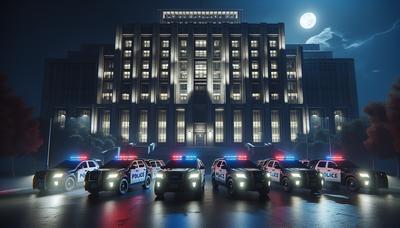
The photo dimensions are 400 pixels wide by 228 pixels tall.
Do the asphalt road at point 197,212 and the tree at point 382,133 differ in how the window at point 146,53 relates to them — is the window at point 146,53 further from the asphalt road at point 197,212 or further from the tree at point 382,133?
the asphalt road at point 197,212

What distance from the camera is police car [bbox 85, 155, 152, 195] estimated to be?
13711mm

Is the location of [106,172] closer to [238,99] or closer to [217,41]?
A: [238,99]

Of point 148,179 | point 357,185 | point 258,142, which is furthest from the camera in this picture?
point 258,142

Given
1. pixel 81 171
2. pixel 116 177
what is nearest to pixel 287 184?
pixel 116 177

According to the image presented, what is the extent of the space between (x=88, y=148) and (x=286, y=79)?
196 feet

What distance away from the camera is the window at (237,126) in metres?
71.3

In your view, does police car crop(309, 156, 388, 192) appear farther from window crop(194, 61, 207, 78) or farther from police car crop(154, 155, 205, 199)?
window crop(194, 61, 207, 78)

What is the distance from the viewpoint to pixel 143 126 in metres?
71.8

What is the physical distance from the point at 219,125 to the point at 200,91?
1215 cm

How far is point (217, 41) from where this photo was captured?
79750 mm

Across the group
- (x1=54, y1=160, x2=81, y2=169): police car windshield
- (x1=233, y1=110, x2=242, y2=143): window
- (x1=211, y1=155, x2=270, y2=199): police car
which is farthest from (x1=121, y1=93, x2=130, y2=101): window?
(x1=211, y1=155, x2=270, y2=199): police car

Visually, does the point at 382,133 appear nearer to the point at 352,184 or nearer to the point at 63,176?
the point at 352,184

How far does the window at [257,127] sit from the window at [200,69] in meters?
19.7

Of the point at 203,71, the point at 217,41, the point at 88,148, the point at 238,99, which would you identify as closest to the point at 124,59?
the point at 203,71
